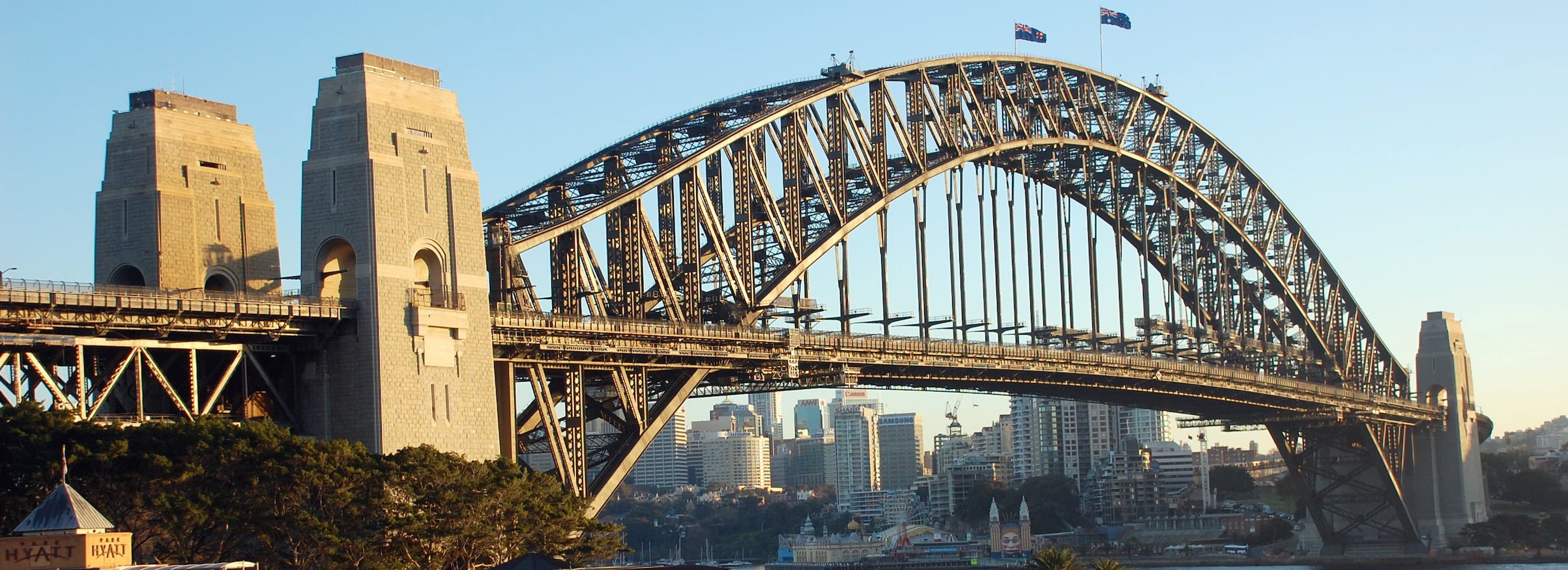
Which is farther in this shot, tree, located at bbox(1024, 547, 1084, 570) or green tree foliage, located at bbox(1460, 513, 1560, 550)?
green tree foliage, located at bbox(1460, 513, 1560, 550)

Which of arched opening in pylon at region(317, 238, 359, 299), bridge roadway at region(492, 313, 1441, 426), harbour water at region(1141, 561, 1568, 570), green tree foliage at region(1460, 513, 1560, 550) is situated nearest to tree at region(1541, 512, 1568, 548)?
green tree foliage at region(1460, 513, 1560, 550)

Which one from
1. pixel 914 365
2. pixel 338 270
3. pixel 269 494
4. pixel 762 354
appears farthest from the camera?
pixel 914 365

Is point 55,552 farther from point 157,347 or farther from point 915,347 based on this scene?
point 915,347

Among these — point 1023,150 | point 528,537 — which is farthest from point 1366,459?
point 528,537

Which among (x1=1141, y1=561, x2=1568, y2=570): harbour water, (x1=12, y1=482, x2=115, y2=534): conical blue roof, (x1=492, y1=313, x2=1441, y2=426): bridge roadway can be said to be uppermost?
(x1=492, y1=313, x2=1441, y2=426): bridge roadway

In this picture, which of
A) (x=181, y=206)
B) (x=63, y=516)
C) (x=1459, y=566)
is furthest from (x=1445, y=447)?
(x=63, y=516)

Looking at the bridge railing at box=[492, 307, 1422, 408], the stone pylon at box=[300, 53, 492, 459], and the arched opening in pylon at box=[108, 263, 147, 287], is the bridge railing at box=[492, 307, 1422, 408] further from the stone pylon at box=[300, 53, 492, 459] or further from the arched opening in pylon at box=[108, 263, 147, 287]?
the arched opening in pylon at box=[108, 263, 147, 287]

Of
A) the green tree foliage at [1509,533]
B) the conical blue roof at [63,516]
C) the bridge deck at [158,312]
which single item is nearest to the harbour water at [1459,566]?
the green tree foliage at [1509,533]
